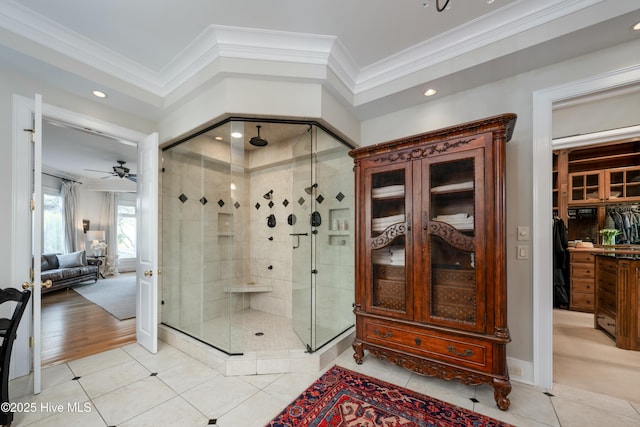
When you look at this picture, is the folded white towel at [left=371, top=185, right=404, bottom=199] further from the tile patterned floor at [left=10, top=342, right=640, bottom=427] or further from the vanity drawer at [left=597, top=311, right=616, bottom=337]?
the vanity drawer at [left=597, top=311, right=616, bottom=337]

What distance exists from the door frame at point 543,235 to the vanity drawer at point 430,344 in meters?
0.63

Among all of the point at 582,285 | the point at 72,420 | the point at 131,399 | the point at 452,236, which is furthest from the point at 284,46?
the point at 582,285

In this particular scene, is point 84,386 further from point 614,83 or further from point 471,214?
point 614,83

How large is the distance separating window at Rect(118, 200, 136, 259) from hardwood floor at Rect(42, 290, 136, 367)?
3.80m

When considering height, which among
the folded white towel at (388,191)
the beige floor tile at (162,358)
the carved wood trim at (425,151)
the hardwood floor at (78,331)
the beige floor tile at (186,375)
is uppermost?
the carved wood trim at (425,151)

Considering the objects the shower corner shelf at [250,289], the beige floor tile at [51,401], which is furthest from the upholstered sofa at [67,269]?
the shower corner shelf at [250,289]

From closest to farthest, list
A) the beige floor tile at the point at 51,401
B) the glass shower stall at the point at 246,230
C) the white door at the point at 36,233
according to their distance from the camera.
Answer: the beige floor tile at the point at 51,401 → the white door at the point at 36,233 → the glass shower stall at the point at 246,230

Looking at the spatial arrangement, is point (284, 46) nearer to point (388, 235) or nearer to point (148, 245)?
point (388, 235)

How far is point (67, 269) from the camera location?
5.79 meters

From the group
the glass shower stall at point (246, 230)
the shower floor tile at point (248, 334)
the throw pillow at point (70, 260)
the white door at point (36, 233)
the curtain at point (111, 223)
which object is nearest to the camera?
the white door at point (36, 233)

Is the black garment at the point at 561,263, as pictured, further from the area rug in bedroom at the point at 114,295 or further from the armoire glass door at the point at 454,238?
the area rug in bedroom at the point at 114,295

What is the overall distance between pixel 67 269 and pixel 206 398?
20.2 ft

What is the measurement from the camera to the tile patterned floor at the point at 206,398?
5.69 ft

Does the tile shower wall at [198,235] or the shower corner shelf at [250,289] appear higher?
the tile shower wall at [198,235]
